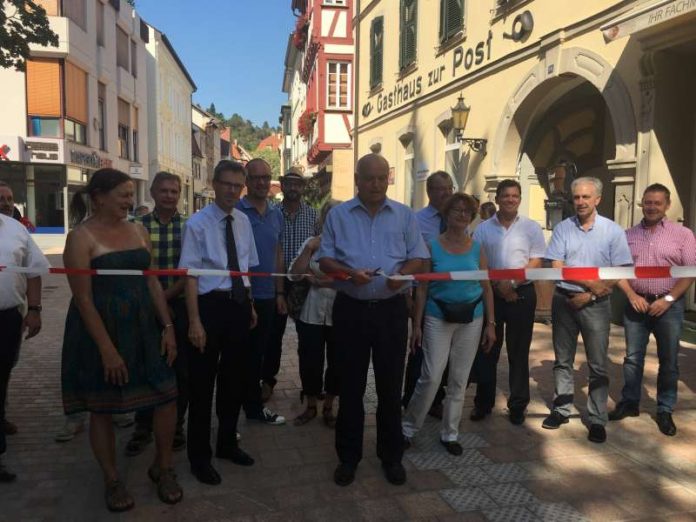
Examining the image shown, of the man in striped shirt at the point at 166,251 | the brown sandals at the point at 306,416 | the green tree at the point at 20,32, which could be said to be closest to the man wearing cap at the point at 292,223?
the brown sandals at the point at 306,416

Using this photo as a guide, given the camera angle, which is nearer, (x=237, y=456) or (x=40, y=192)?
(x=237, y=456)

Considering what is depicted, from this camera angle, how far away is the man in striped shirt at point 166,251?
358cm

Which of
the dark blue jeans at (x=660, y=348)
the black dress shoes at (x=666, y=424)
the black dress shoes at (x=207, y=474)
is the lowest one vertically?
the black dress shoes at (x=207, y=474)

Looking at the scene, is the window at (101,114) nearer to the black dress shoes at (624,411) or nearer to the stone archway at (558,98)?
the stone archway at (558,98)

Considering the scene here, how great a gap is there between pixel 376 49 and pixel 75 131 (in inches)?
563

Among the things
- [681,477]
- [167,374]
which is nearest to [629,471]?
[681,477]

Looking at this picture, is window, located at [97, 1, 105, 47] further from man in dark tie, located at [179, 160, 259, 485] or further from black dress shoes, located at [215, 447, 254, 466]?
black dress shoes, located at [215, 447, 254, 466]

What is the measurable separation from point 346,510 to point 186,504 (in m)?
0.87

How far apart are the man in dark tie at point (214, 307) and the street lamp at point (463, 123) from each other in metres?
7.72

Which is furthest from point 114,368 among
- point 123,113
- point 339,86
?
point 123,113

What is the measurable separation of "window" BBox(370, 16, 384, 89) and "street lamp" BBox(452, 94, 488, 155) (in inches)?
208

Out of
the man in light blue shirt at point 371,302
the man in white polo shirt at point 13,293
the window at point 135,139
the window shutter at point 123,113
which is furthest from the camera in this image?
the window at point 135,139

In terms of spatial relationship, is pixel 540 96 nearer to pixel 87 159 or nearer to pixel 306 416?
pixel 306 416

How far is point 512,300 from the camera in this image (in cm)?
414
